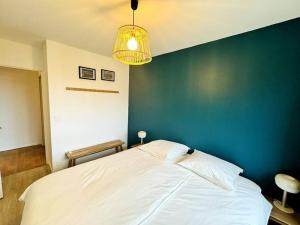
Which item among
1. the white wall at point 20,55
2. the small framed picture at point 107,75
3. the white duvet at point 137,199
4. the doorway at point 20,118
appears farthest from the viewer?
the doorway at point 20,118

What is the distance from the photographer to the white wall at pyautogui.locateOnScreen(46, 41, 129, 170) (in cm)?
247

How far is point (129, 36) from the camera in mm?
1312

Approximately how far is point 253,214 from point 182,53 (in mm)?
2297

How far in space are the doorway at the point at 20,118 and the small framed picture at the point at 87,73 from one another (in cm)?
212

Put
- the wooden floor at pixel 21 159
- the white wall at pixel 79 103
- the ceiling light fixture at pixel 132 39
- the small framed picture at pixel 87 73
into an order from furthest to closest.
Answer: the wooden floor at pixel 21 159 < the small framed picture at pixel 87 73 < the white wall at pixel 79 103 < the ceiling light fixture at pixel 132 39

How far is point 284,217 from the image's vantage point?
1.44 meters

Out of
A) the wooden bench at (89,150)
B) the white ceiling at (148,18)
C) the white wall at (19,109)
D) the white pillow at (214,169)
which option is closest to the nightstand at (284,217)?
the white pillow at (214,169)

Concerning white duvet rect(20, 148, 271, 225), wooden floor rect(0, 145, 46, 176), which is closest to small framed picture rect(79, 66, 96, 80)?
white duvet rect(20, 148, 271, 225)

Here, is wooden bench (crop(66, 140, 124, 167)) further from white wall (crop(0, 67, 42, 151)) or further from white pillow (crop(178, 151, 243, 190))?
white wall (crop(0, 67, 42, 151))

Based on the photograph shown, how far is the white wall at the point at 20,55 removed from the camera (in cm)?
232

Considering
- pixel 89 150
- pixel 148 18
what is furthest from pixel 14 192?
pixel 148 18

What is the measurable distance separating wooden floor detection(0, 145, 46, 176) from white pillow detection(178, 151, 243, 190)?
3.15 m

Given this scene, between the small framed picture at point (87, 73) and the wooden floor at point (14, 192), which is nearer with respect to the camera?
the wooden floor at point (14, 192)

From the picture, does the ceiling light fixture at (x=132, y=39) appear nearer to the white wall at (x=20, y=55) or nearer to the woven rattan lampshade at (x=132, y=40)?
the woven rattan lampshade at (x=132, y=40)
